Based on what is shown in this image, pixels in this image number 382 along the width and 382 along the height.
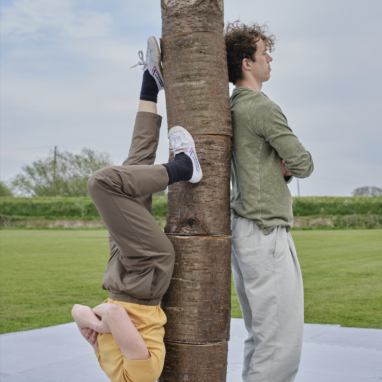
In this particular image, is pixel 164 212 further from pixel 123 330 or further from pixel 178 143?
pixel 123 330

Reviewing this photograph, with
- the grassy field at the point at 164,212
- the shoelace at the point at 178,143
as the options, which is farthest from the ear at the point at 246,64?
the grassy field at the point at 164,212

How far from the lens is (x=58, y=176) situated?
4197 cm

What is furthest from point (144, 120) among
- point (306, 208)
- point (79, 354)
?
point (306, 208)

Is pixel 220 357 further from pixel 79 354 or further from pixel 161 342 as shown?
pixel 79 354

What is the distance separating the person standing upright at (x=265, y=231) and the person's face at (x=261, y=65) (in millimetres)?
22

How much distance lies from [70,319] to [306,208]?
2326 centimetres

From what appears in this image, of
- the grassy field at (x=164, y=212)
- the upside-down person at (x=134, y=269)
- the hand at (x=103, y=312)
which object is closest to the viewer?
the upside-down person at (x=134, y=269)

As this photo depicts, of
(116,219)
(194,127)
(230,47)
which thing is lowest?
(116,219)

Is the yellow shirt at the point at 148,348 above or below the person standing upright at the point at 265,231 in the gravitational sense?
below

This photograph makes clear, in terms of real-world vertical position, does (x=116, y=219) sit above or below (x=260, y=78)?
below

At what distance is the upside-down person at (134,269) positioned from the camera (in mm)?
2316

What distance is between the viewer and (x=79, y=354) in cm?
431

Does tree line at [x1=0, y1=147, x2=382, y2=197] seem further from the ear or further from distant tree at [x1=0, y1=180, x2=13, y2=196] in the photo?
the ear

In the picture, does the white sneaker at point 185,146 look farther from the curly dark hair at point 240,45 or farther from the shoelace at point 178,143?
the curly dark hair at point 240,45
